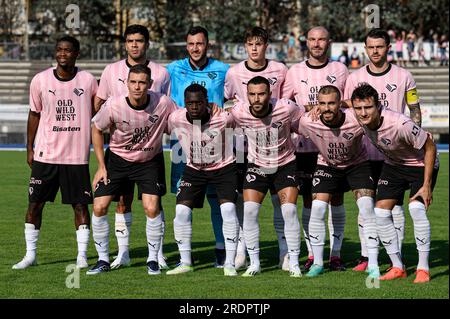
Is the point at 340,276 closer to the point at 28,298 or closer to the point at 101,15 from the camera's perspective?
the point at 28,298

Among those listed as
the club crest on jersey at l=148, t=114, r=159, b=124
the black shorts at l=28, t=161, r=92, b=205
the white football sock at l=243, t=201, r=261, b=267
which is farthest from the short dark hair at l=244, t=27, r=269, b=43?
the black shorts at l=28, t=161, r=92, b=205

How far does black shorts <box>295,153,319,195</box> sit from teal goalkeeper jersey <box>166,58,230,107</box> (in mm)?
1081

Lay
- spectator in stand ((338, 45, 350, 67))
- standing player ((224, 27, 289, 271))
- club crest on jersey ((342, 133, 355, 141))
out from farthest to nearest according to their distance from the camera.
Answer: spectator in stand ((338, 45, 350, 67)) < standing player ((224, 27, 289, 271)) < club crest on jersey ((342, 133, 355, 141))

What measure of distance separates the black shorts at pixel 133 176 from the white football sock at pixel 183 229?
12.4 inches

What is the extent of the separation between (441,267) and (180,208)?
291 cm

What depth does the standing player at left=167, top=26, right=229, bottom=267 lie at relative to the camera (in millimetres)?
11641

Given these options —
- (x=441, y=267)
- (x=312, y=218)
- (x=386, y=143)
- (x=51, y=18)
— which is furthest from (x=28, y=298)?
(x=51, y=18)

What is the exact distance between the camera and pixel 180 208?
11023mm

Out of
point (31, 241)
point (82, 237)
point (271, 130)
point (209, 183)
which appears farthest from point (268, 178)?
point (31, 241)

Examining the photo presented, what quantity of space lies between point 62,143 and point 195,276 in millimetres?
2072

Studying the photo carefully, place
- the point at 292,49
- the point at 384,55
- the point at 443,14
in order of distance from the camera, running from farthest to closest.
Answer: the point at 443,14 < the point at 292,49 < the point at 384,55

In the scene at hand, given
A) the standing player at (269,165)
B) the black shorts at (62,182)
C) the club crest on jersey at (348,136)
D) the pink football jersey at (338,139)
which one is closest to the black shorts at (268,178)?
the standing player at (269,165)

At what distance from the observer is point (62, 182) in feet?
37.6

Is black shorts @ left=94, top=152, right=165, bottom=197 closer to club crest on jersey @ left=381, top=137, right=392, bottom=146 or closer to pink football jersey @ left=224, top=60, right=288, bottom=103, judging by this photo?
pink football jersey @ left=224, top=60, right=288, bottom=103
